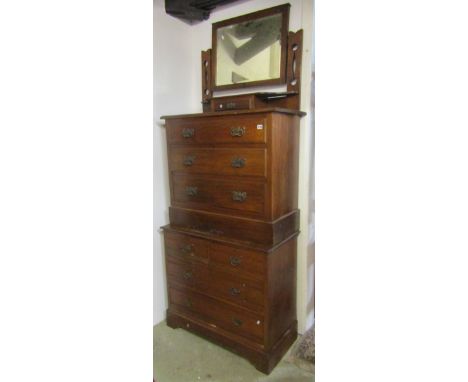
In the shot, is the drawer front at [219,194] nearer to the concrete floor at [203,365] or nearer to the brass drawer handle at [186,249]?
the brass drawer handle at [186,249]

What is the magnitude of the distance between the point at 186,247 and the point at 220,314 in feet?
1.49

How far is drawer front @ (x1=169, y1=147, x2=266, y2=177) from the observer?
157cm

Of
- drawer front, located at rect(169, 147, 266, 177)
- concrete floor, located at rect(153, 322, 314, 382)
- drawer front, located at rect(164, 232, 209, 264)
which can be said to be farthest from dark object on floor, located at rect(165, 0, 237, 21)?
concrete floor, located at rect(153, 322, 314, 382)

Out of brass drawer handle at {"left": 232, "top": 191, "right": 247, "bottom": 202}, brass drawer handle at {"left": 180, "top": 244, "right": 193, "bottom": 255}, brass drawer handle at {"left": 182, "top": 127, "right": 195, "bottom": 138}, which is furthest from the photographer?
brass drawer handle at {"left": 180, "top": 244, "right": 193, "bottom": 255}

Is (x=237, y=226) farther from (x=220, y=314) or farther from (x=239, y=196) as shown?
(x=220, y=314)

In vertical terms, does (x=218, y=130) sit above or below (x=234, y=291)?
above

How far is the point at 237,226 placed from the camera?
1692mm

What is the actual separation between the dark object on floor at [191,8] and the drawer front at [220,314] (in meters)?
1.81

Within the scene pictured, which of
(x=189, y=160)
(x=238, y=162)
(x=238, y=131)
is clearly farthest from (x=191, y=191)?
(x=238, y=131)

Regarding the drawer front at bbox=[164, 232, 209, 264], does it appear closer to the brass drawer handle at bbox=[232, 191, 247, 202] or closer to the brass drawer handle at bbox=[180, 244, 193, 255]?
the brass drawer handle at bbox=[180, 244, 193, 255]

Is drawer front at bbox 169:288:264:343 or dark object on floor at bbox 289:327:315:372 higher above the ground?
drawer front at bbox 169:288:264:343
